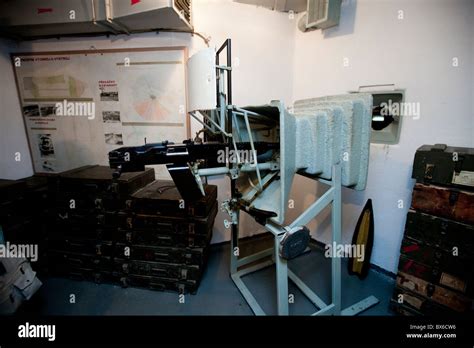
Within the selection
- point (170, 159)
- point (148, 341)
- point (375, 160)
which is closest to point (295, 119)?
point (170, 159)

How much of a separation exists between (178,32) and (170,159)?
1739 millimetres

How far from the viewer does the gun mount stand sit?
4.16 ft

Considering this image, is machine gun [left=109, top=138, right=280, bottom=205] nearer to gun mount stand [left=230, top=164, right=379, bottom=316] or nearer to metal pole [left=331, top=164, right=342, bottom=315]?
gun mount stand [left=230, top=164, right=379, bottom=316]

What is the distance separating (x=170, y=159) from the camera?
116 cm

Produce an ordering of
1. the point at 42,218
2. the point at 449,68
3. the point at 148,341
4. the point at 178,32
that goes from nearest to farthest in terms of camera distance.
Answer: the point at 148,341 → the point at 449,68 → the point at 42,218 → the point at 178,32

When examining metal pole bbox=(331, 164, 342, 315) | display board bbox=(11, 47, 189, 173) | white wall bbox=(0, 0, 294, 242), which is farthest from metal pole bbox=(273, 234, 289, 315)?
display board bbox=(11, 47, 189, 173)

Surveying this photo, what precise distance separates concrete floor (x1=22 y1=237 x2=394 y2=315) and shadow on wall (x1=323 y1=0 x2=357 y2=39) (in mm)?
2454

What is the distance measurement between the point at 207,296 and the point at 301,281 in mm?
900

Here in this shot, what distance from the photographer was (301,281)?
6.42ft

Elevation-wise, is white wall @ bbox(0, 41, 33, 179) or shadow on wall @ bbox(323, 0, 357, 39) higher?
shadow on wall @ bbox(323, 0, 357, 39)

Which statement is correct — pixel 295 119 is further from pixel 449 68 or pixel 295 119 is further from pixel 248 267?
pixel 248 267

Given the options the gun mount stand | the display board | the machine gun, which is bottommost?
the gun mount stand

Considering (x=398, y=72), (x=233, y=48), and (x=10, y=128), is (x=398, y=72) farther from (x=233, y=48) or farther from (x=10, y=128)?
(x=10, y=128)

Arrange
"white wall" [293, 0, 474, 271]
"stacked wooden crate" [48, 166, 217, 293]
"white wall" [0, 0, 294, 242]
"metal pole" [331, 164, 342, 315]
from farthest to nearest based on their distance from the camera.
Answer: "white wall" [0, 0, 294, 242] < "stacked wooden crate" [48, 166, 217, 293] < "white wall" [293, 0, 474, 271] < "metal pole" [331, 164, 342, 315]
